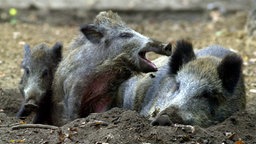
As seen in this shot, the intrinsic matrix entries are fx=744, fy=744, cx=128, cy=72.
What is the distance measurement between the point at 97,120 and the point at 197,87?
1150mm

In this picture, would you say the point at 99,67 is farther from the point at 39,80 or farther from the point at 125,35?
the point at 39,80

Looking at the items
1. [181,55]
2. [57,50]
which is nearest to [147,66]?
[181,55]

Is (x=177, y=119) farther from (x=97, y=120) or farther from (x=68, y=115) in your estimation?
(x=68, y=115)

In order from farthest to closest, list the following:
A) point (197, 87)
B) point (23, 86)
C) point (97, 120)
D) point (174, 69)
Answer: point (23, 86)
point (174, 69)
point (197, 87)
point (97, 120)

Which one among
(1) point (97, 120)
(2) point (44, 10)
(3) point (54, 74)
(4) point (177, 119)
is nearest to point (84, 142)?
(1) point (97, 120)

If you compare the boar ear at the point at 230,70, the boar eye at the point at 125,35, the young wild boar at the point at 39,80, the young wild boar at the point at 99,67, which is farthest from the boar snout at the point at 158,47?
the young wild boar at the point at 39,80

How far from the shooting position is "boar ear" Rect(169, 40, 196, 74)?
303 inches

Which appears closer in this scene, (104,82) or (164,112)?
(164,112)

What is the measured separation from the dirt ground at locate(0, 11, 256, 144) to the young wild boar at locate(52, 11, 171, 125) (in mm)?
696

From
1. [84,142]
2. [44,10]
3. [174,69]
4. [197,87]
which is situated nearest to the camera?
[84,142]

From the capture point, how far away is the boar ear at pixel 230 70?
746 cm

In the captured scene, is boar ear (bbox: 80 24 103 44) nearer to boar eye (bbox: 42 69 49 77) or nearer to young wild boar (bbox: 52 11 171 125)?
young wild boar (bbox: 52 11 171 125)

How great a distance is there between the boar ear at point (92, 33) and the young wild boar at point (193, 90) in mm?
590

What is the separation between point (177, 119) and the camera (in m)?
6.79
